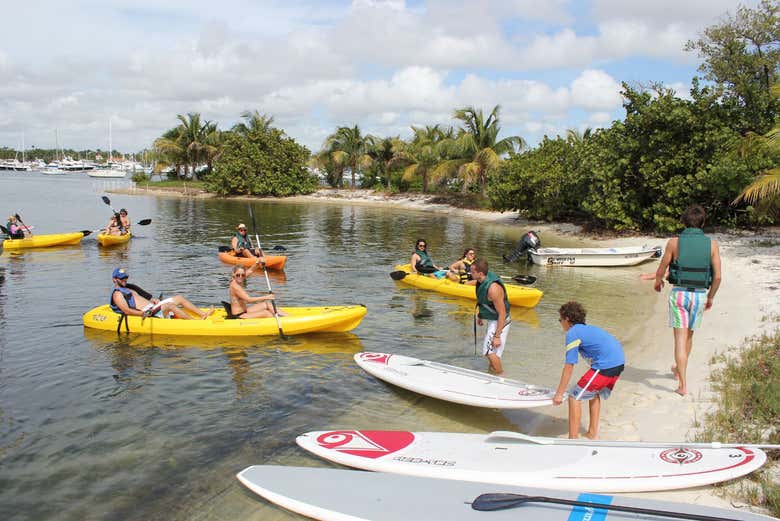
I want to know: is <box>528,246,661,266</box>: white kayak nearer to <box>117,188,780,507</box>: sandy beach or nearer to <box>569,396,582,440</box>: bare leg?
<box>117,188,780,507</box>: sandy beach

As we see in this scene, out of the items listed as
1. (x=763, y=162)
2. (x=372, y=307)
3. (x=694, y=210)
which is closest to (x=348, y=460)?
(x=694, y=210)

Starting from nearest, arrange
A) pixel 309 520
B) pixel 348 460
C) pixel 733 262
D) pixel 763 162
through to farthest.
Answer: pixel 309 520 → pixel 348 460 → pixel 733 262 → pixel 763 162

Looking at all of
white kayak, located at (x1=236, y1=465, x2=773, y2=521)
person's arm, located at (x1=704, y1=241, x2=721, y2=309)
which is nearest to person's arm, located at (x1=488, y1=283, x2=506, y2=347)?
person's arm, located at (x1=704, y1=241, x2=721, y2=309)

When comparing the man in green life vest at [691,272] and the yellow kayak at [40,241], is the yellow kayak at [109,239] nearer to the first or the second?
the yellow kayak at [40,241]

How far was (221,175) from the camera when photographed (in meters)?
54.6

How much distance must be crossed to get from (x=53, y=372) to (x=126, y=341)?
1601 millimetres

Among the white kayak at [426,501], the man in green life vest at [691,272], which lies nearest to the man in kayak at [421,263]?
the man in green life vest at [691,272]

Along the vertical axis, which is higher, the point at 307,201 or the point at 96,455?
the point at 307,201

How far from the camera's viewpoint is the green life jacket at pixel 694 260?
6.69 m

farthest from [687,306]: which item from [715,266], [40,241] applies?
[40,241]

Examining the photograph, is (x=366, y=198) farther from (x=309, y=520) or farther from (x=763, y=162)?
(x=309, y=520)

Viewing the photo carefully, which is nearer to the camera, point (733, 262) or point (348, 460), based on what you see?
point (348, 460)

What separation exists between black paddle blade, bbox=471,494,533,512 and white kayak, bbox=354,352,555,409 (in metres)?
2.10

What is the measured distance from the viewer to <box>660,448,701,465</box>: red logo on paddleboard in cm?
508
